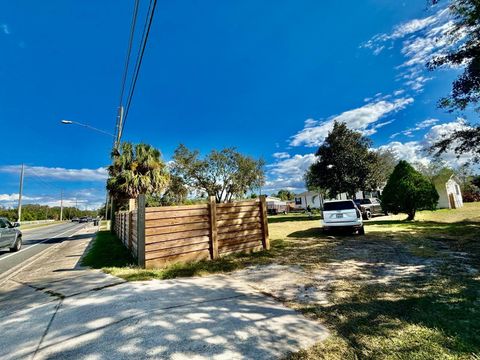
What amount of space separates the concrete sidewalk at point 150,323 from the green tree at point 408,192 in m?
16.0

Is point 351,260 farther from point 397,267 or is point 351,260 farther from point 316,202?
point 316,202

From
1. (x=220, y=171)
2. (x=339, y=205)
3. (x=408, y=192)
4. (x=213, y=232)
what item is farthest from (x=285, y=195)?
(x=213, y=232)

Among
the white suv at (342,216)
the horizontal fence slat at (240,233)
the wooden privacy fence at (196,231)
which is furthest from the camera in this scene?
the white suv at (342,216)

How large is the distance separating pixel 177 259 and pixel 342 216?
8261 millimetres

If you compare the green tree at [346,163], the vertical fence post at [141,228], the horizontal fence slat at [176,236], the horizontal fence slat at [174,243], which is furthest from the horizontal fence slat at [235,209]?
the green tree at [346,163]

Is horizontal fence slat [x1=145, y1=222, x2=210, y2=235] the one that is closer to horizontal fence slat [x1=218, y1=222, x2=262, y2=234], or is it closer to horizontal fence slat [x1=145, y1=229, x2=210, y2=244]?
horizontal fence slat [x1=145, y1=229, x2=210, y2=244]

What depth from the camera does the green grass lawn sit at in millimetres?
2793

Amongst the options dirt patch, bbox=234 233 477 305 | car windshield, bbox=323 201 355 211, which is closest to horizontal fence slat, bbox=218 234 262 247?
dirt patch, bbox=234 233 477 305

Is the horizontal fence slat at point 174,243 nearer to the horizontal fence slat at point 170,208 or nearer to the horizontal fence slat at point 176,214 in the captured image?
the horizontal fence slat at point 176,214

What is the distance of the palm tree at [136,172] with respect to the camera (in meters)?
16.1

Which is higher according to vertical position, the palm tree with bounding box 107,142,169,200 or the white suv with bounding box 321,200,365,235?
the palm tree with bounding box 107,142,169,200

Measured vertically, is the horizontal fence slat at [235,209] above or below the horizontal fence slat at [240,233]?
above

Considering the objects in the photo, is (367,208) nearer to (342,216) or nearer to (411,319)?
(342,216)

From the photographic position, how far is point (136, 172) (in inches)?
675
